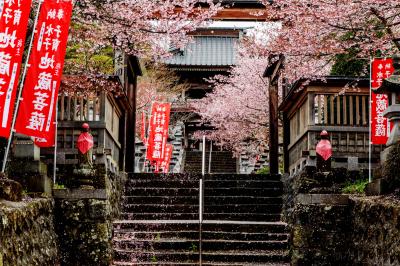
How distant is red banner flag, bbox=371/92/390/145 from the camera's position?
11.6m

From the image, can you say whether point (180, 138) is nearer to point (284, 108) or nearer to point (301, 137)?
point (284, 108)

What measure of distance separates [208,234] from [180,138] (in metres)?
21.0

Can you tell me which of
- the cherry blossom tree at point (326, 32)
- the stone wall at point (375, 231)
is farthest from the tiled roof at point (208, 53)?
the stone wall at point (375, 231)

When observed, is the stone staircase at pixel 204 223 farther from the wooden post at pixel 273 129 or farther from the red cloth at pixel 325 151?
the red cloth at pixel 325 151

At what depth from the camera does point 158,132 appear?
72.4 feet

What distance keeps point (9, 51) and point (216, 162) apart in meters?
25.0

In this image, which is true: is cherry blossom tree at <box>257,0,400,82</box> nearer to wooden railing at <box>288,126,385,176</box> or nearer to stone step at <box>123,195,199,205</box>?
wooden railing at <box>288,126,385,176</box>

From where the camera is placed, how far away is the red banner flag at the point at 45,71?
9430 mm

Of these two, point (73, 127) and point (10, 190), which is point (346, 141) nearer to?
point (73, 127)

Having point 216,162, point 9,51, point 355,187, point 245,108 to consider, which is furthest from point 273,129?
point 216,162

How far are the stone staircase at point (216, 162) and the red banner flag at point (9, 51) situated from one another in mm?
22566

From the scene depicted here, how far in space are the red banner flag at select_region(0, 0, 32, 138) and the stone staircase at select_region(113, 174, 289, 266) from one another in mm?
4230

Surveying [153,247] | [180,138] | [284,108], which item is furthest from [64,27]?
[180,138]

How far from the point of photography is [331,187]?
1009 cm
